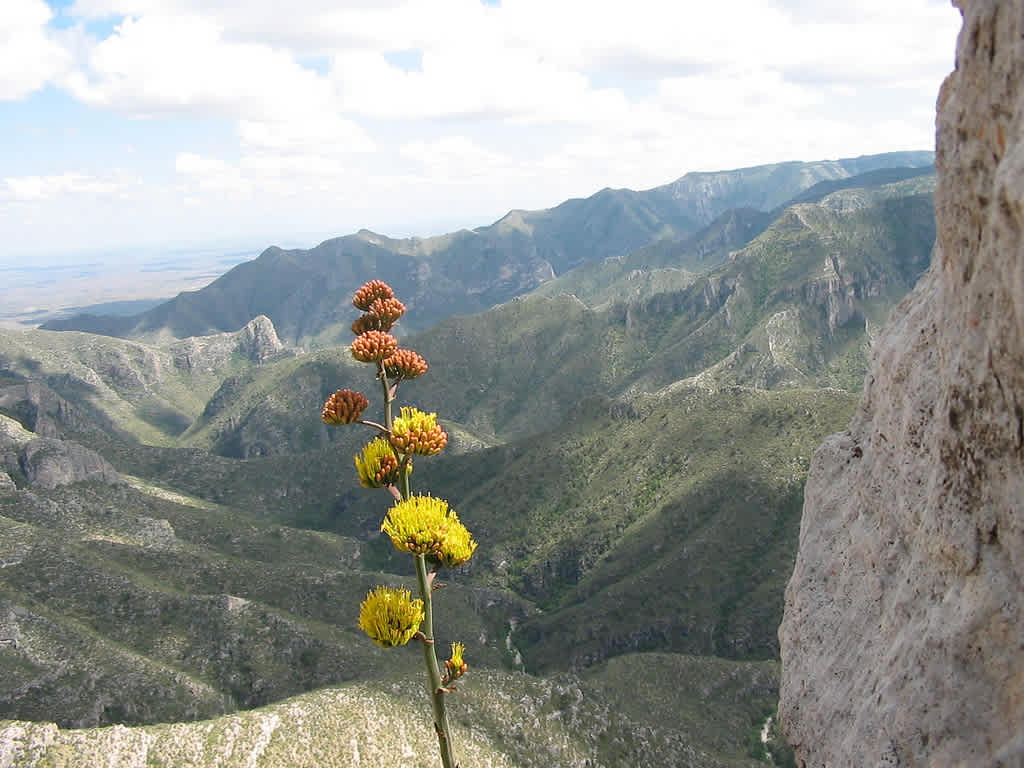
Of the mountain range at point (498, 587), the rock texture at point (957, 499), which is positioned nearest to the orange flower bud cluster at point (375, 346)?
the rock texture at point (957, 499)

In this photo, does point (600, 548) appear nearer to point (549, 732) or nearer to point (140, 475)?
point (549, 732)

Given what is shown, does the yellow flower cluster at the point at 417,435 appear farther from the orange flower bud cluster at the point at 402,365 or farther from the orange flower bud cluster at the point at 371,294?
the orange flower bud cluster at the point at 371,294

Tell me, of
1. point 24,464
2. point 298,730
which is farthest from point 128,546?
point 298,730

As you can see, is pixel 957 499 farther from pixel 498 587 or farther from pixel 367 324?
pixel 498 587

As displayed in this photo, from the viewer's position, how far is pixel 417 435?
8.13 meters

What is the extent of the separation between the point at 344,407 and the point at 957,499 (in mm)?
8653

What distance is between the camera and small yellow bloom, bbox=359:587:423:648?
7.76m

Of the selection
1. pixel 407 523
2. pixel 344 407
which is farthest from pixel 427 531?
pixel 344 407

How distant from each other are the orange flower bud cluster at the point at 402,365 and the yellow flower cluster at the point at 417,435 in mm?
643

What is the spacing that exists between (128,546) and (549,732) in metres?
81.6

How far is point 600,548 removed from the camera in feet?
508

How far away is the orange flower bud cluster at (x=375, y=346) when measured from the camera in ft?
28.2

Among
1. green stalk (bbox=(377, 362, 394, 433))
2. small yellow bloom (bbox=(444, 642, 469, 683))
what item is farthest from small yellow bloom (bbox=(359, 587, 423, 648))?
green stalk (bbox=(377, 362, 394, 433))

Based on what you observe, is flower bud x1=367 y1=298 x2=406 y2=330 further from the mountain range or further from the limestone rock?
the limestone rock
